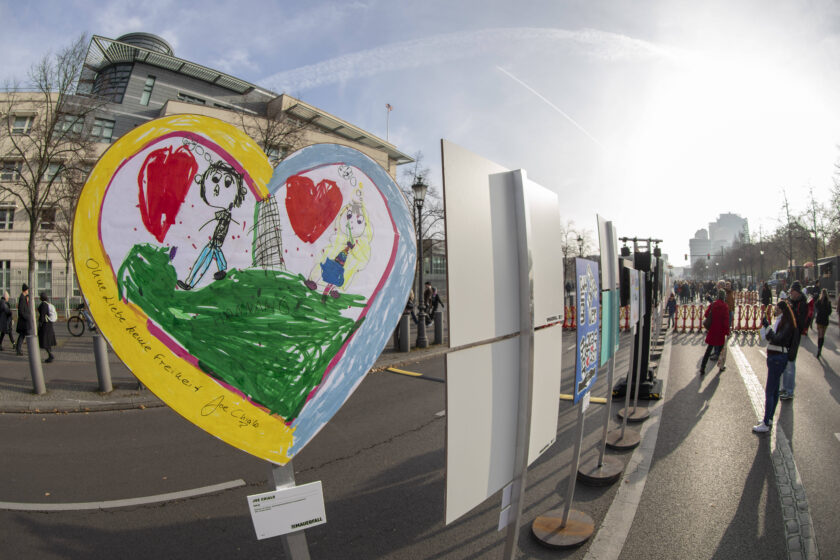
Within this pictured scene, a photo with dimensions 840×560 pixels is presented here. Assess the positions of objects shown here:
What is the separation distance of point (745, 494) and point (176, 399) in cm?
505

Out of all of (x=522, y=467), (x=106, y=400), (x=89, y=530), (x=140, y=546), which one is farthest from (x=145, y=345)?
(x=106, y=400)

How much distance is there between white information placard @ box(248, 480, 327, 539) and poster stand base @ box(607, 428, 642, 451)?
4711 mm

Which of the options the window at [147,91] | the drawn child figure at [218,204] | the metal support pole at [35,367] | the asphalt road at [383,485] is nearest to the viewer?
the drawn child figure at [218,204]

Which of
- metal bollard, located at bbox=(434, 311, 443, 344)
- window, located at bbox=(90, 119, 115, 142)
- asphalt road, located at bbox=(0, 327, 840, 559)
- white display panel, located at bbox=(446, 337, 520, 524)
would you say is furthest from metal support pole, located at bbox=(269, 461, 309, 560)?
window, located at bbox=(90, 119, 115, 142)

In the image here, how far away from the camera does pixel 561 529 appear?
3391mm

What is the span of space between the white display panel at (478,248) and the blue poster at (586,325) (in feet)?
3.70

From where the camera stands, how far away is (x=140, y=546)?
3275mm

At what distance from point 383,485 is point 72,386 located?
7.93 meters

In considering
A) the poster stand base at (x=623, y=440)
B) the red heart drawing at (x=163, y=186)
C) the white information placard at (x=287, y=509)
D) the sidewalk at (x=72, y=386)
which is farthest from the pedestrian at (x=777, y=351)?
the red heart drawing at (x=163, y=186)

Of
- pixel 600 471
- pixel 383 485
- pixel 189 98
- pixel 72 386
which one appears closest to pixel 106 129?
pixel 189 98

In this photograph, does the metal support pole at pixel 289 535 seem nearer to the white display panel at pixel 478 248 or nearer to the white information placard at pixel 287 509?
the white information placard at pixel 287 509

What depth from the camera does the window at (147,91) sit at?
37.7 m

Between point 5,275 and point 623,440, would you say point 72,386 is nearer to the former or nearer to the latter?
point 623,440

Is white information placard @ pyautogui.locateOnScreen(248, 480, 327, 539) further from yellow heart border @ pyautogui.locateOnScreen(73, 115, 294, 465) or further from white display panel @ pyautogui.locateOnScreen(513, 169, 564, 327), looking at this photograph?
white display panel @ pyautogui.locateOnScreen(513, 169, 564, 327)
